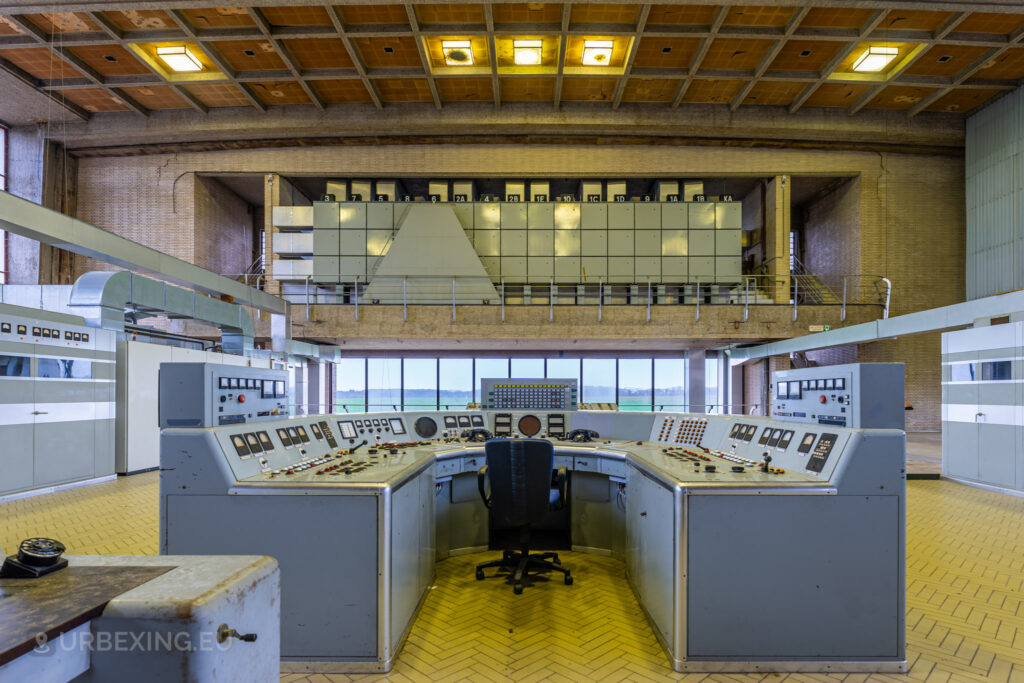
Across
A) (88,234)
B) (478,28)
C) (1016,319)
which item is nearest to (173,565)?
(88,234)

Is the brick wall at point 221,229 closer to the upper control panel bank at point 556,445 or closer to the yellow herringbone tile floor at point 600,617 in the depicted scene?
the yellow herringbone tile floor at point 600,617

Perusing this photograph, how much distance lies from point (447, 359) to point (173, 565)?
15042 millimetres

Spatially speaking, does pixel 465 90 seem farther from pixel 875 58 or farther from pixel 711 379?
pixel 711 379

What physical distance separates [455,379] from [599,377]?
169 inches

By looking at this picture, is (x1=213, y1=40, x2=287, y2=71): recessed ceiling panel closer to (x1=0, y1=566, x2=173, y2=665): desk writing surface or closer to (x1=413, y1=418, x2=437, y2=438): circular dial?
Result: (x1=413, y1=418, x2=437, y2=438): circular dial

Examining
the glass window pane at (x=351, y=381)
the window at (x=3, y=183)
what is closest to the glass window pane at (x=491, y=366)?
the glass window pane at (x=351, y=381)

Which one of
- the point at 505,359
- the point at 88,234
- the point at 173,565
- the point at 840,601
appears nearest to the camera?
the point at 173,565

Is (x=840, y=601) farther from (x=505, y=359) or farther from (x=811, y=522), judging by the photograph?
(x=505, y=359)

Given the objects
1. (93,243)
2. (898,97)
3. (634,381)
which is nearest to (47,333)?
(93,243)

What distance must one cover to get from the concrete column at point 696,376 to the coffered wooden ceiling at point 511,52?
20.4 ft

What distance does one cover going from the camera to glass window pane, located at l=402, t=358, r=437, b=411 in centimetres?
1650

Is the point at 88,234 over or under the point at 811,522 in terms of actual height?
over

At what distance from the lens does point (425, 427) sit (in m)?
5.56

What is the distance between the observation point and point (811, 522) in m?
2.99
